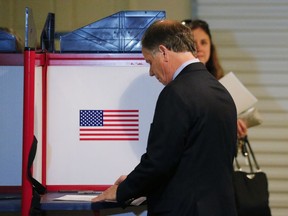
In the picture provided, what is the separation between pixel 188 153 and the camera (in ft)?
9.48

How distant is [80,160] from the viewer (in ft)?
12.3

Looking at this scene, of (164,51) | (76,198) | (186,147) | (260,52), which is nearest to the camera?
(186,147)

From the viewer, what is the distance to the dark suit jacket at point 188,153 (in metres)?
2.85

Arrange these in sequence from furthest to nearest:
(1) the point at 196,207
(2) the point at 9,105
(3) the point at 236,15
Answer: (3) the point at 236,15
(2) the point at 9,105
(1) the point at 196,207

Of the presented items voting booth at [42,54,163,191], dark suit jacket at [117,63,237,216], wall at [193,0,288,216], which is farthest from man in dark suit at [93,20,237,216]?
→ wall at [193,0,288,216]

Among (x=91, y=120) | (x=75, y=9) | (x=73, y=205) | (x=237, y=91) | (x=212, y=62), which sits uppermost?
(x=75, y=9)

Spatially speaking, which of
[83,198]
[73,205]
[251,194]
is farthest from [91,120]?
[251,194]

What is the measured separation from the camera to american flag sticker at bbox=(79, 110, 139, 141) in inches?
148

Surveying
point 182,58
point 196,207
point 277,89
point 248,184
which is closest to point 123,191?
point 196,207

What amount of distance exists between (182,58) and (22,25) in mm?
3089

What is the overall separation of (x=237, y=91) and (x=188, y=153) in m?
1.59

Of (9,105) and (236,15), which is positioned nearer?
(9,105)

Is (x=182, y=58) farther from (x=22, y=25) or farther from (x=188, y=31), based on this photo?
(x=22, y=25)

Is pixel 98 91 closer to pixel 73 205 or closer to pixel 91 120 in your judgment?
pixel 91 120
